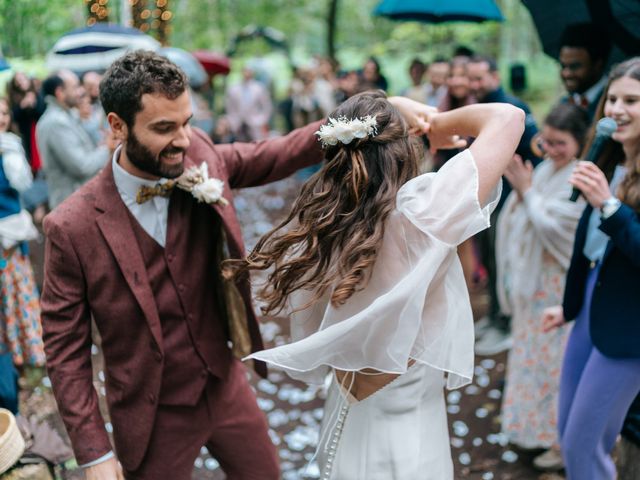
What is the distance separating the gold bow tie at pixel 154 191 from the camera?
2508mm

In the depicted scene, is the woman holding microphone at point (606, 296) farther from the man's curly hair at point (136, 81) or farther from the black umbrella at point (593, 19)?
the man's curly hair at point (136, 81)

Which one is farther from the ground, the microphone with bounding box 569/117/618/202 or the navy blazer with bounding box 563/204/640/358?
the microphone with bounding box 569/117/618/202

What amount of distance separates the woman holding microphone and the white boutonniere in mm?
1450

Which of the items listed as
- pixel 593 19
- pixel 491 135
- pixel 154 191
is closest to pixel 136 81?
pixel 154 191

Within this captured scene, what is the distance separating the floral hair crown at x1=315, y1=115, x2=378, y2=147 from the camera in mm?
1965

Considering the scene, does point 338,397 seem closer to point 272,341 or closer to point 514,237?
point 514,237

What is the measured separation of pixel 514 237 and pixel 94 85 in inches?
185

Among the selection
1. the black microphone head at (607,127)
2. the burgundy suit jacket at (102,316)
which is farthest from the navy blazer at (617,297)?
the burgundy suit jacket at (102,316)

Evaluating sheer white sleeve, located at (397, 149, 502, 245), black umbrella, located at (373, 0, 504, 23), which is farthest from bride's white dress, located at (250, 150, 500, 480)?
black umbrella, located at (373, 0, 504, 23)

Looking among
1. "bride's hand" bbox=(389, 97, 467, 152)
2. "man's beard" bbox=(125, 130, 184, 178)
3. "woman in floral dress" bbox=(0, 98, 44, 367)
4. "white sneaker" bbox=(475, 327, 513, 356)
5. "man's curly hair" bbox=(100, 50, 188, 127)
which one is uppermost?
"man's curly hair" bbox=(100, 50, 188, 127)

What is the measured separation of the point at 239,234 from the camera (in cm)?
267

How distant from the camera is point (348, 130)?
1971 mm

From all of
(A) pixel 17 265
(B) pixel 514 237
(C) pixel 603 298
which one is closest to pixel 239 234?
(C) pixel 603 298

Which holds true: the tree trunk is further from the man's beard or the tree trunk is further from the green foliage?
the man's beard
